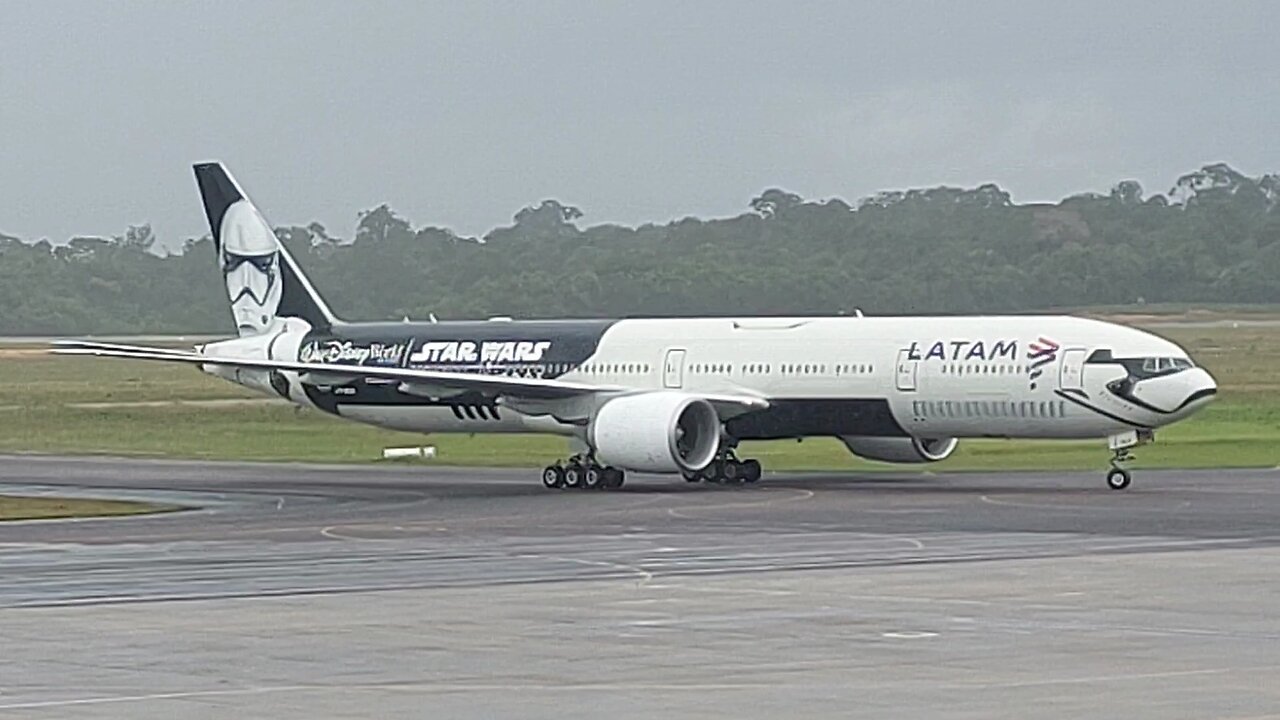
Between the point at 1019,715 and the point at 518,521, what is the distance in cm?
2081

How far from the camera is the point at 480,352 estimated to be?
49.1 m

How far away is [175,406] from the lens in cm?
8588

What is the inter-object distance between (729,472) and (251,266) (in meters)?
12.7

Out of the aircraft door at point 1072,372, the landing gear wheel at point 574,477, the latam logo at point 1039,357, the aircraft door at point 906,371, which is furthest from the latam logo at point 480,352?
the aircraft door at point 1072,372

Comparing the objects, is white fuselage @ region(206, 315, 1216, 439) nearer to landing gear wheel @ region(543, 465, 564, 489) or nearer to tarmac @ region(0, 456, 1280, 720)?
landing gear wheel @ region(543, 465, 564, 489)

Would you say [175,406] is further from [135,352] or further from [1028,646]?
[1028,646]

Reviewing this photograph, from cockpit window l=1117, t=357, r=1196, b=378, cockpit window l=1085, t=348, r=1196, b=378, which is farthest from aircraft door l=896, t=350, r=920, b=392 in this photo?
cockpit window l=1117, t=357, r=1196, b=378

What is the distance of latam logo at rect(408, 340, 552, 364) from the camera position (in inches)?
1916

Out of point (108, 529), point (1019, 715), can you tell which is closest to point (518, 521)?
point (108, 529)

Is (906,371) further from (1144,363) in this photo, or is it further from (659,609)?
(659,609)

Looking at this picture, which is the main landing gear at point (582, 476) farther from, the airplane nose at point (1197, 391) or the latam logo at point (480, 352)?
the airplane nose at point (1197, 391)

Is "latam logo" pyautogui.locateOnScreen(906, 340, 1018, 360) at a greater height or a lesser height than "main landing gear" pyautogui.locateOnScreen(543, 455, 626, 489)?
greater

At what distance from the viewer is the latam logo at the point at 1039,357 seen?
1676 inches

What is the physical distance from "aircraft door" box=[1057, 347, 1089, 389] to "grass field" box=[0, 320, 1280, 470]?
22.5 ft
